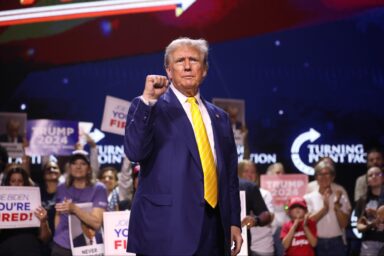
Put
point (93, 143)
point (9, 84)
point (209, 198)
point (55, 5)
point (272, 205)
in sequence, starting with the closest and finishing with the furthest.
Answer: point (209, 198)
point (272, 205)
point (93, 143)
point (55, 5)
point (9, 84)

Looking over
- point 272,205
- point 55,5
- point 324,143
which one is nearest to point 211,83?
point 324,143

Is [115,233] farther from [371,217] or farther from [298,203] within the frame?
[371,217]

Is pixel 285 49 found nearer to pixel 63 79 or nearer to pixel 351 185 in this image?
pixel 351 185

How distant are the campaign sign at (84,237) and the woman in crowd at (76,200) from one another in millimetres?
43

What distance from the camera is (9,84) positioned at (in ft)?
28.5

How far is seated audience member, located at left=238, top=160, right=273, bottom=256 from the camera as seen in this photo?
4781 mm

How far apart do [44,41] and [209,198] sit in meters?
6.39

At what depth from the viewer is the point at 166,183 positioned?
2613 mm

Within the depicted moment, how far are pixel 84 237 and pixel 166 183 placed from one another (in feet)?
9.06

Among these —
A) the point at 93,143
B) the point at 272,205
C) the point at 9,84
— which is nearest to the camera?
the point at 272,205

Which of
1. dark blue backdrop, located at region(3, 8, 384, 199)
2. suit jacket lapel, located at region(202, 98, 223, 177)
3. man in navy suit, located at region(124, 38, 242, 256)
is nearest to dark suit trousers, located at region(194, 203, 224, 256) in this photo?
man in navy suit, located at region(124, 38, 242, 256)

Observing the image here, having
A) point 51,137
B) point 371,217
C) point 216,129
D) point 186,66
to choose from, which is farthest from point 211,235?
point 51,137

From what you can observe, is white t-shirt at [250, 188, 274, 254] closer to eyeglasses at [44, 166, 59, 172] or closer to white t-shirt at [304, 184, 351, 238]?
white t-shirt at [304, 184, 351, 238]

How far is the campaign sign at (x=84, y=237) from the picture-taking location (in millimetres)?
5117
